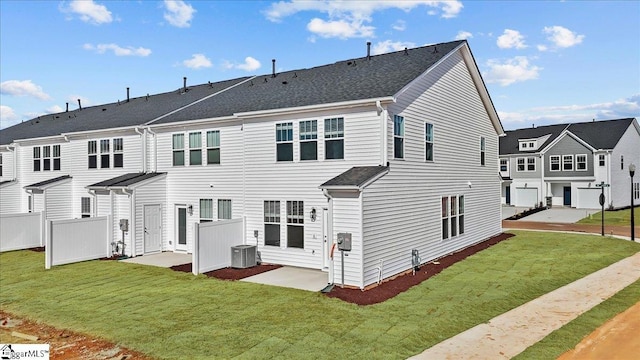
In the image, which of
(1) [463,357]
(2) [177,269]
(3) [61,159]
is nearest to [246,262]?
(2) [177,269]

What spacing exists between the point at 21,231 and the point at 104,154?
5552 mm

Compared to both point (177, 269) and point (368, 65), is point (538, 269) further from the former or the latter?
point (177, 269)

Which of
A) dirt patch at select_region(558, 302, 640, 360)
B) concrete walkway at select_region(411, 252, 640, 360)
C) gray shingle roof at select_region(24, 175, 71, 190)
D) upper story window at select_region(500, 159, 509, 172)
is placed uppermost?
upper story window at select_region(500, 159, 509, 172)

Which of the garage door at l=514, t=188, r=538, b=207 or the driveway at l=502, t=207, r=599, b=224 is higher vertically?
the garage door at l=514, t=188, r=538, b=207

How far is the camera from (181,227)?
61.7ft

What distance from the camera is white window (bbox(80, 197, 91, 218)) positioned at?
2150cm

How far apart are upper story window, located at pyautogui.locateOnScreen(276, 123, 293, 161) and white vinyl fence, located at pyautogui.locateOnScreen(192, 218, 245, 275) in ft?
10.1

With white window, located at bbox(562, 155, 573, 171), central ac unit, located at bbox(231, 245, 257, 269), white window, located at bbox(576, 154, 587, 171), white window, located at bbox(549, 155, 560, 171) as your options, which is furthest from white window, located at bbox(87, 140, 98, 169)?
white window, located at bbox(576, 154, 587, 171)

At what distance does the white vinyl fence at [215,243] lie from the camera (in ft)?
47.7

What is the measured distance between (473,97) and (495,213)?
688cm

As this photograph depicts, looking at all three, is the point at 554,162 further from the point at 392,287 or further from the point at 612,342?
the point at 612,342

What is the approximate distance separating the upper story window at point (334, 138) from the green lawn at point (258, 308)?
4.84 meters

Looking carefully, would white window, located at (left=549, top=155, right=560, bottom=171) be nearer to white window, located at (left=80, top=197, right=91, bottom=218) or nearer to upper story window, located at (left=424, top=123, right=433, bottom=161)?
upper story window, located at (left=424, top=123, right=433, bottom=161)

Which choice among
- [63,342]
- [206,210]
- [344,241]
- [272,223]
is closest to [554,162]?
[272,223]
